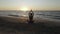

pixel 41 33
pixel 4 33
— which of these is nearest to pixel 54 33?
pixel 41 33

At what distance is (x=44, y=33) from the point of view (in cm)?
2000

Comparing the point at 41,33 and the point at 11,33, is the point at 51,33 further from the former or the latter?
the point at 11,33

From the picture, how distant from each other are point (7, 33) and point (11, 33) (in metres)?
0.52

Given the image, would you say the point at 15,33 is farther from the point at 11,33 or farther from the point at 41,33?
the point at 41,33

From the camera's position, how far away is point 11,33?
19.3 meters

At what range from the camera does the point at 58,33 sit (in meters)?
20.4

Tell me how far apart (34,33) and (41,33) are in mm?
921

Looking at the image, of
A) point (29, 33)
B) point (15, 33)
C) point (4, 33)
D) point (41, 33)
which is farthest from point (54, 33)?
point (4, 33)

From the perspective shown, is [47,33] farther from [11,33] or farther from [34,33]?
[11,33]

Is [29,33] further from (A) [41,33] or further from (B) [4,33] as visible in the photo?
(B) [4,33]

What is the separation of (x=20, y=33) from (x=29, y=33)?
1149mm

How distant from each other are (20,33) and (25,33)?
656mm

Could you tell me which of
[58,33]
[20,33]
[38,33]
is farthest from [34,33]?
[58,33]

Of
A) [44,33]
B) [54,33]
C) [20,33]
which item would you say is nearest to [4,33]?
[20,33]
